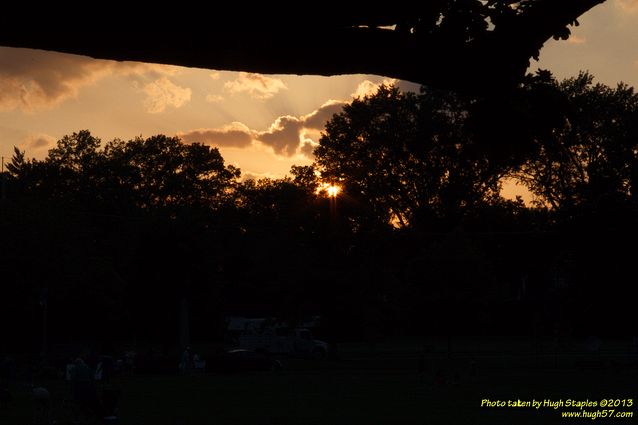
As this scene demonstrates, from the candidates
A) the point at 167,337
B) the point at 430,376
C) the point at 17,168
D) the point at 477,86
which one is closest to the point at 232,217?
the point at 17,168

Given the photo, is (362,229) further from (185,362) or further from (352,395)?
(352,395)

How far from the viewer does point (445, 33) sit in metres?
5.68

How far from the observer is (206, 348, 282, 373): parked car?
54625 mm

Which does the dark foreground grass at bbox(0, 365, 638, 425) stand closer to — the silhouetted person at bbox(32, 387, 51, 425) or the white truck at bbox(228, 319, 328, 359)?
the silhouetted person at bbox(32, 387, 51, 425)

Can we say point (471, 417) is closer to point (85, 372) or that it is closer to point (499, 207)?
point (85, 372)

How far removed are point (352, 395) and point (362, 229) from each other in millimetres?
33684

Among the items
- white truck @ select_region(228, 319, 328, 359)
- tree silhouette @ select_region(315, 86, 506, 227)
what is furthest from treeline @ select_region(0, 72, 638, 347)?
white truck @ select_region(228, 319, 328, 359)

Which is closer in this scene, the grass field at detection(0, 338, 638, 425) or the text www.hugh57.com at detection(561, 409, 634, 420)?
the text www.hugh57.com at detection(561, 409, 634, 420)

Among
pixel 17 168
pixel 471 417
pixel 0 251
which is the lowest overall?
pixel 471 417

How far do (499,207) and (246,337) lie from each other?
28128 mm

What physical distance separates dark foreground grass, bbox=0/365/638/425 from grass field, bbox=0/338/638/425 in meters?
0.03

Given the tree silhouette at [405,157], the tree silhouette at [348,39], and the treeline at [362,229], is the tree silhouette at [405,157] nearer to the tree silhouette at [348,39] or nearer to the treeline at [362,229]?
the treeline at [362,229]

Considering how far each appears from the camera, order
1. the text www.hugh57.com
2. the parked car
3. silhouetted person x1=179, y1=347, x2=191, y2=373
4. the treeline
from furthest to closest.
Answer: the parked car → silhouetted person x1=179, y1=347, x2=191, y2=373 → the text www.hugh57.com → the treeline

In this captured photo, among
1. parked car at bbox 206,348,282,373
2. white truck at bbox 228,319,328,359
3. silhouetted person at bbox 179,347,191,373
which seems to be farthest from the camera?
white truck at bbox 228,319,328,359
